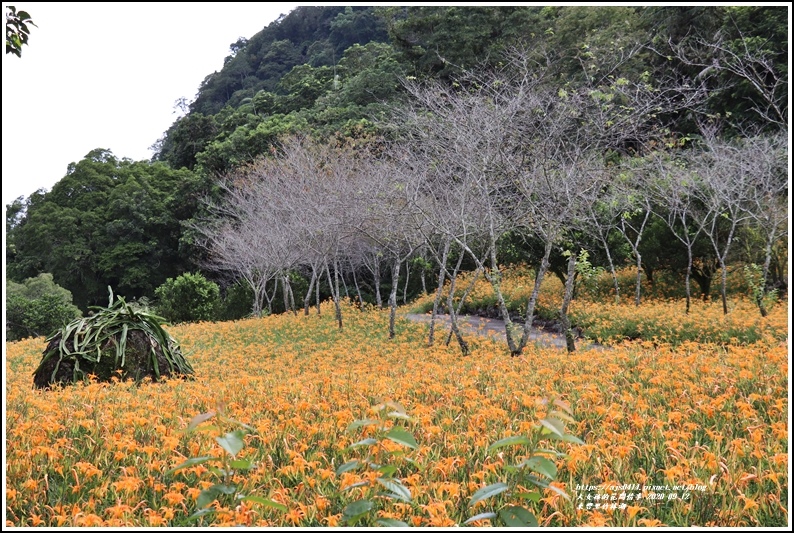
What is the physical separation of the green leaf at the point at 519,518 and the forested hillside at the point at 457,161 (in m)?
6.36

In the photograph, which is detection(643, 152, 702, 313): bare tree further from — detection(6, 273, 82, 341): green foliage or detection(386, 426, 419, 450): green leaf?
detection(6, 273, 82, 341): green foliage

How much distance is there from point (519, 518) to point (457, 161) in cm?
889

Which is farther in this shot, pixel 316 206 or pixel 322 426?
pixel 316 206

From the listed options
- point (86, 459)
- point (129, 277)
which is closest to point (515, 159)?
point (86, 459)

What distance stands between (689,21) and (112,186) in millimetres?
32327

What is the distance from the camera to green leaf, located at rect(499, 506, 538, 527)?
154 cm

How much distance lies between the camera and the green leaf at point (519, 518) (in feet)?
5.07

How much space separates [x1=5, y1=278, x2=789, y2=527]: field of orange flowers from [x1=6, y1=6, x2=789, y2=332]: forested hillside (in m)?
4.13

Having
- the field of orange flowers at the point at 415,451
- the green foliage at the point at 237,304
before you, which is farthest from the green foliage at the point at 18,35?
the green foliage at the point at 237,304

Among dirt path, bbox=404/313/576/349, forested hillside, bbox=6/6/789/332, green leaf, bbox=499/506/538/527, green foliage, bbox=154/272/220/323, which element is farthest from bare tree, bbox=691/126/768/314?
green foliage, bbox=154/272/220/323

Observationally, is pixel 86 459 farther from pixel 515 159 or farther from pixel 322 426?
pixel 515 159

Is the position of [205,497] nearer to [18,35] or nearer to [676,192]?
[18,35]

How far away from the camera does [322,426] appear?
292cm

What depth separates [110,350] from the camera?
498 centimetres
